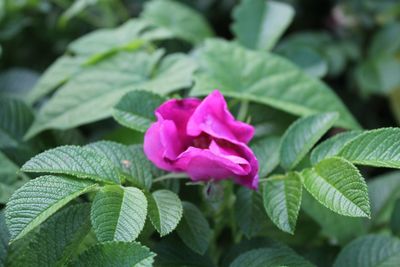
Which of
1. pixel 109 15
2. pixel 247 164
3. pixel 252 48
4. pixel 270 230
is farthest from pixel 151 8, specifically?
pixel 247 164

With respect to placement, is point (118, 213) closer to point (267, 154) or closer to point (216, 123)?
point (216, 123)

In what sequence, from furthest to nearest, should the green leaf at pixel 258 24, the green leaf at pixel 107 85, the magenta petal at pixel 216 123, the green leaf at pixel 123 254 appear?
the green leaf at pixel 258 24, the green leaf at pixel 107 85, the magenta petal at pixel 216 123, the green leaf at pixel 123 254

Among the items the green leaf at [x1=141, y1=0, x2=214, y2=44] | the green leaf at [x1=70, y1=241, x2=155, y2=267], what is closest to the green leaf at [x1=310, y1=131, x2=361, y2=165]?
the green leaf at [x1=70, y1=241, x2=155, y2=267]

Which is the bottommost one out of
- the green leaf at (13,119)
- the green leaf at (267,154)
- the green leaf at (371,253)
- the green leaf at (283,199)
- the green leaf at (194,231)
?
the green leaf at (371,253)

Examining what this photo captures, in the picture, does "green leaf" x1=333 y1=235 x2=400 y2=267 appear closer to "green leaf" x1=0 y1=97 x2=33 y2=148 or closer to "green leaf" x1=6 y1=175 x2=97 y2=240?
"green leaf" x1=6 y1=175 x2=97 y2=240

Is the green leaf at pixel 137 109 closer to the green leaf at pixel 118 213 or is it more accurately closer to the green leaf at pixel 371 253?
the green leaf at pixel 118 213

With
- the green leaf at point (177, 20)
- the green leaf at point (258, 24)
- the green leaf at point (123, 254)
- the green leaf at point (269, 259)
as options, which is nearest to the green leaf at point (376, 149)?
the green leaf at point (269, 259)

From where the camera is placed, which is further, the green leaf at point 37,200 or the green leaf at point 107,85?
the green leaf at point 107,85

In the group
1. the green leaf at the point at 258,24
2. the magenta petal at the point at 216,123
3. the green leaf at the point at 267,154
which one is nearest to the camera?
the magenta petal at the point at 216,123
